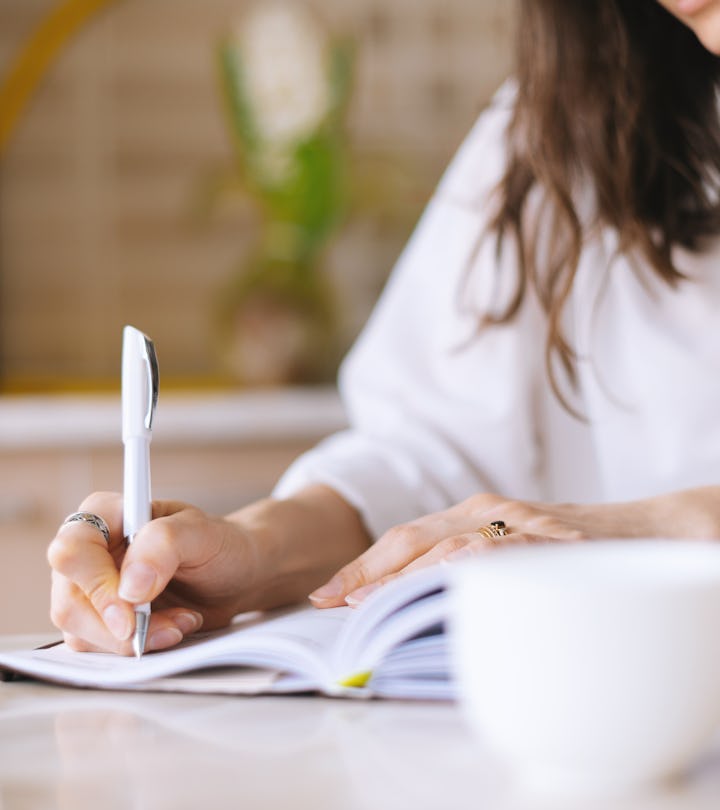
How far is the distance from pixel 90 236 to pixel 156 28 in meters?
0.44

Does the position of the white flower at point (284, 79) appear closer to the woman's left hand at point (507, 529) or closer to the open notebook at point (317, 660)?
the woman's left hand at point (507, 529)

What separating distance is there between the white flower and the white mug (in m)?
1.84

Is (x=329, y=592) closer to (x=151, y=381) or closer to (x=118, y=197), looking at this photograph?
(x=151, y=381)

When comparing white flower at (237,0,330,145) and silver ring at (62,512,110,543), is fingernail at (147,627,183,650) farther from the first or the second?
white flower at (237,0,330,145)

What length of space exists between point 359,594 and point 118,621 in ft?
0.47

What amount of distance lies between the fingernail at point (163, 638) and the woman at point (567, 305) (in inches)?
13.8

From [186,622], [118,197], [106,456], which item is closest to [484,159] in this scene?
[186,622]

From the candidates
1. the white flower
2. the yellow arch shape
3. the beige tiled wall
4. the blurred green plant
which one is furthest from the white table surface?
the yellow arch shape

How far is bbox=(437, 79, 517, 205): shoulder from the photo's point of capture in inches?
49.8

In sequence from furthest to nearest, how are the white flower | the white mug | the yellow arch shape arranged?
1. the yellow arch shape
2. the white flower
3. the white mug

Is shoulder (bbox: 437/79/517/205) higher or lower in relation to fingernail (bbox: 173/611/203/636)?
higher

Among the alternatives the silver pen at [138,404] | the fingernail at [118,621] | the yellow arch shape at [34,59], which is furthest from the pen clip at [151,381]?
the yellow arch shape at [34,59]

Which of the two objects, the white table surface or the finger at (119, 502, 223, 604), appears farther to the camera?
the finger at (119, 502, 223, 604)

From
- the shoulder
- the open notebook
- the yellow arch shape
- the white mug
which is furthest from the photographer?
the yellow arch shape
